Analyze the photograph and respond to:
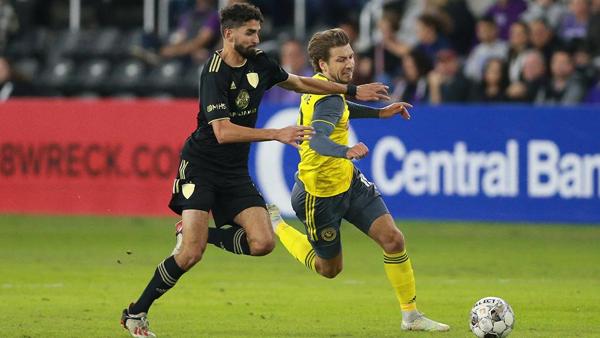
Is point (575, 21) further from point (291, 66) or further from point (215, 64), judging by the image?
point (215, 64)

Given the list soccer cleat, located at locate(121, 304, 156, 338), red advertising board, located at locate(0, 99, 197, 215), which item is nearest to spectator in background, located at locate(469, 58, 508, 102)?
red advertising board, located at locate(0, 99, 197, 215)

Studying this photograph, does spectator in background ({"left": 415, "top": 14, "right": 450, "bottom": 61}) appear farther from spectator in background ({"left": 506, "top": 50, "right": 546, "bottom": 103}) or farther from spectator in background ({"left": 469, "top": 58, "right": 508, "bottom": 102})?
spectator in background ({"left": 506, "top": 50, "right": 546, "bottom": 103})

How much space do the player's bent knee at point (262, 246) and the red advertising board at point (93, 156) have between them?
355 inches

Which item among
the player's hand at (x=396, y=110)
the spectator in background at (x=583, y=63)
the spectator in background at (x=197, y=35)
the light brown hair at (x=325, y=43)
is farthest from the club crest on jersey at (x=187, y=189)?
the spectator in background at (x=197, y=35)

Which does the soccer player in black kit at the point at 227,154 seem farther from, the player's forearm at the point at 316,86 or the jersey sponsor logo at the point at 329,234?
the jersey sponsor logo at the point at 329,234

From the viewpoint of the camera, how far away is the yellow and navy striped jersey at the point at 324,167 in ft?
33.1

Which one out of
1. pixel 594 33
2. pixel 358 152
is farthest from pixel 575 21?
pixel 358 152

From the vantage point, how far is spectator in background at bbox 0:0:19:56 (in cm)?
2359

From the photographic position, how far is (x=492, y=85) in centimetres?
1911

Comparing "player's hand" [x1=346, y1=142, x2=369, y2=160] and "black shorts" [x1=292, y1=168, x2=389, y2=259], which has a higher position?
"player's hand" [x1=346, y1=142, x2=369, y2=160]

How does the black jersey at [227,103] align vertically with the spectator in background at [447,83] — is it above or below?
above

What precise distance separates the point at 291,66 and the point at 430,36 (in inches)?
96.4

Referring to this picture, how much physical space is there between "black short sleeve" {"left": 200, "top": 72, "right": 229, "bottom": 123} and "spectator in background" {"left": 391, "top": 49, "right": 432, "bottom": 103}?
10.5 metres

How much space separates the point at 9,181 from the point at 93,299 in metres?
7.54
